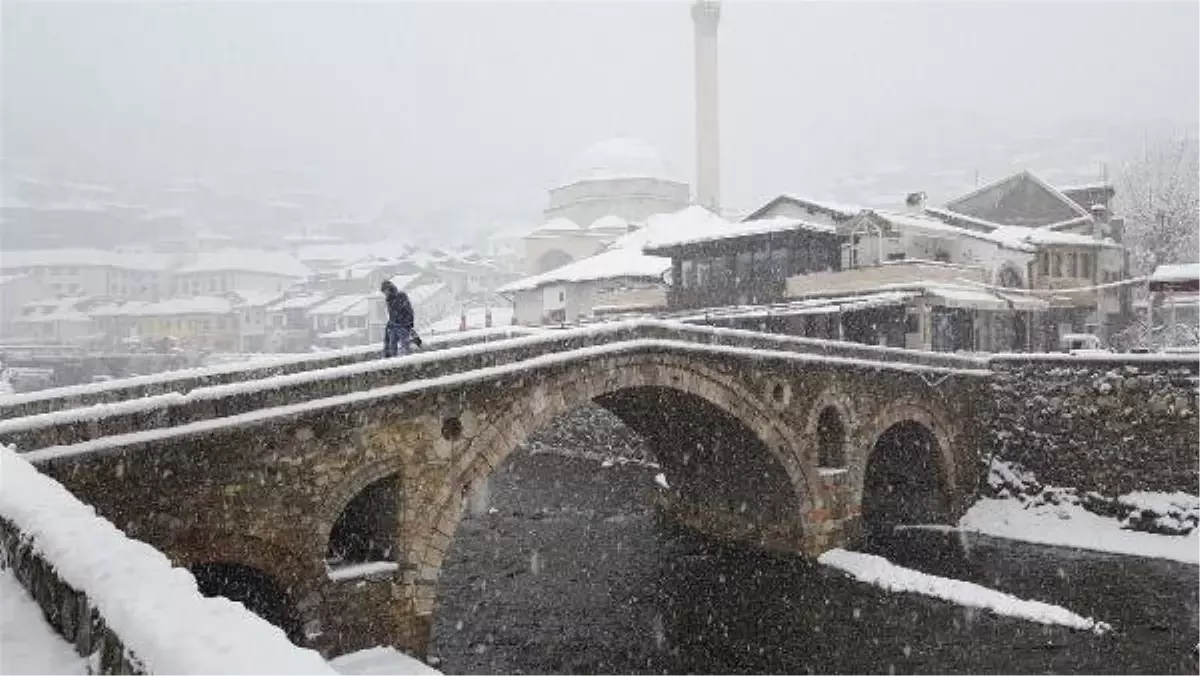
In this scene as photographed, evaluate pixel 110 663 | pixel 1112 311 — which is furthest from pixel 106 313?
pixel 110 663

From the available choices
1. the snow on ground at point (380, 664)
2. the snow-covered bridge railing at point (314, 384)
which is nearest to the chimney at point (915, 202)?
the snow-covered bridge railing at point (314, 384)

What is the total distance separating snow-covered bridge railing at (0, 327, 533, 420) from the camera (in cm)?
1397

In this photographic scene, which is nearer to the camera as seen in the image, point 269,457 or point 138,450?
point 138,450

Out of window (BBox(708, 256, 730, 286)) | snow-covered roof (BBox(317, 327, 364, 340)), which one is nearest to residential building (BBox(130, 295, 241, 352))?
snow-covered roof (BBox(317, 327, 364, 340))

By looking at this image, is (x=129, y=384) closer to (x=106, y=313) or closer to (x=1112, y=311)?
(x=1112, y=311)

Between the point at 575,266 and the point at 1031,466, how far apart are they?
29.3 meters

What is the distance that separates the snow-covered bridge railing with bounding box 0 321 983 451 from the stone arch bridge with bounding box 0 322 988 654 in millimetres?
31

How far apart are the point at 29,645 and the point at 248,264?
94835 millimetres

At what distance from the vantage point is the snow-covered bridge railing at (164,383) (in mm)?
13969

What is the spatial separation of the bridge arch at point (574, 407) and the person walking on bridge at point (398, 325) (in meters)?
2.67

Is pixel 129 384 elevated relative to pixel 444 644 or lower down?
elevated

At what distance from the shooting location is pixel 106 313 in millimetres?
76625

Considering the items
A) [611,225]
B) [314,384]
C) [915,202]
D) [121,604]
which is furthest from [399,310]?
[611,225]

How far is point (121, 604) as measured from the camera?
193 inches
